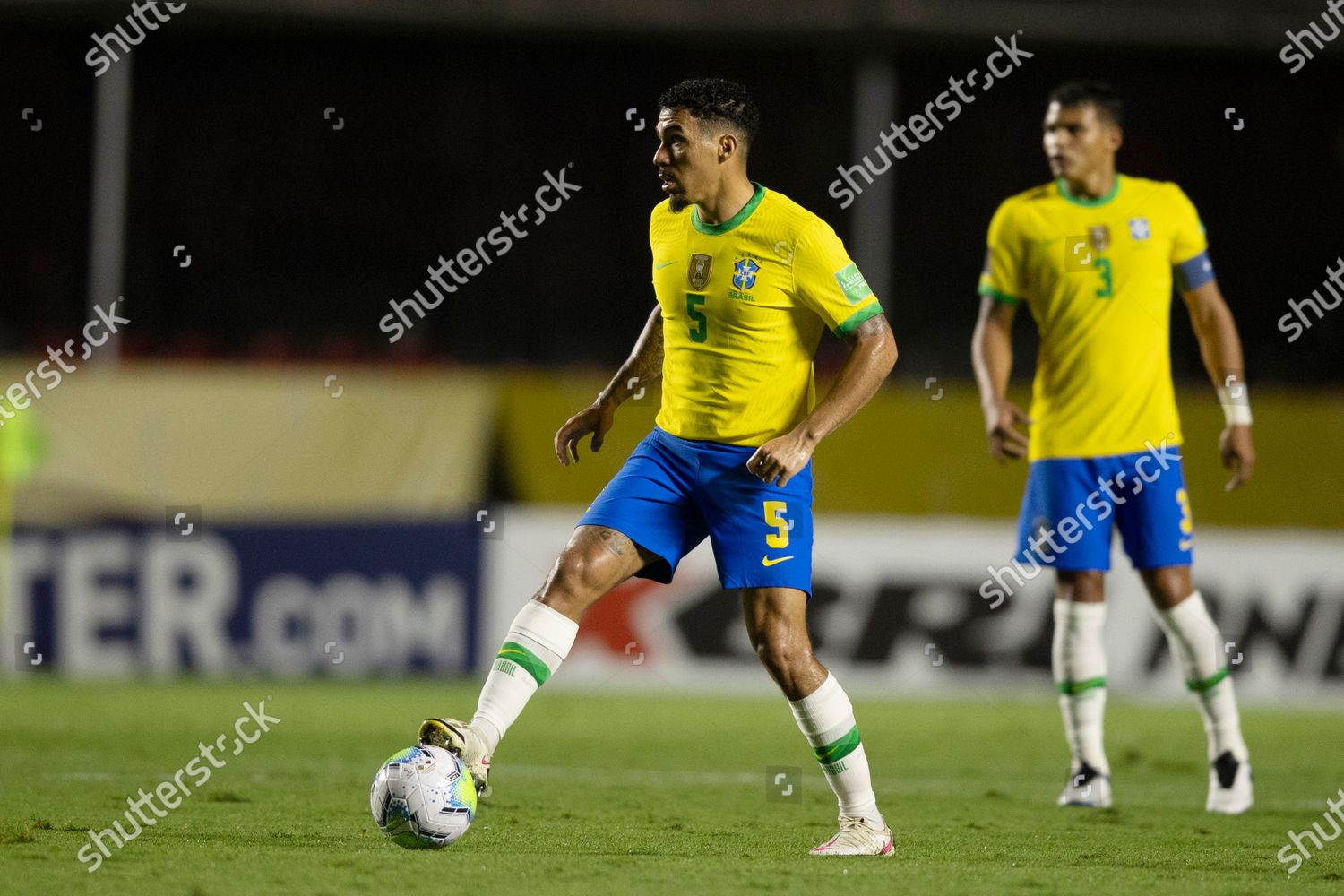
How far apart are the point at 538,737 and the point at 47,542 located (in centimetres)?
378

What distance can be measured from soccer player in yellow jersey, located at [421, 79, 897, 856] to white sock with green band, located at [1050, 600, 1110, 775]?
62.2 inches

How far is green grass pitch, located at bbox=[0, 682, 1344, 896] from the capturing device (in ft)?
13.9

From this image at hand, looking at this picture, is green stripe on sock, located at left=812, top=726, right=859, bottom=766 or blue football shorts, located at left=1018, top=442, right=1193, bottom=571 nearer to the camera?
green stripe on sock, located at left=812, top=726, right=859, bottom=766

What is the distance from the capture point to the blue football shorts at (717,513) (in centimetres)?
464

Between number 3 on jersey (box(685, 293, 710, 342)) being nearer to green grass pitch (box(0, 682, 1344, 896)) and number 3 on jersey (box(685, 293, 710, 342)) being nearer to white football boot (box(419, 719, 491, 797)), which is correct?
white football boot (box(419, 719, 491, 797))

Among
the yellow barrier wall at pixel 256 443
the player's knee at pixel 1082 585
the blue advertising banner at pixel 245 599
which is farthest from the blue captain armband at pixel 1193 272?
the yellow barrier wall at pixel 256 443

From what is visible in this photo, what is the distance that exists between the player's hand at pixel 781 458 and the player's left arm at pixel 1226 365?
226cm

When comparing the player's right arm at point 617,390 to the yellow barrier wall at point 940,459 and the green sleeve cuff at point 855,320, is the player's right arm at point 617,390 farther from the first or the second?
the yellow barrier wall at point 940,459

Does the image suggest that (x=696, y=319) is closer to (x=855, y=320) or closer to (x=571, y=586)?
(x=855, y=320)

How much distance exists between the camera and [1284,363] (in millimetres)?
16172

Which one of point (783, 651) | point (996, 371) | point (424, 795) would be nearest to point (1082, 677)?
point (996, 371)

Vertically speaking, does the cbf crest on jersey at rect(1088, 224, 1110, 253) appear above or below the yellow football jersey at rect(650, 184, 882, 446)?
above

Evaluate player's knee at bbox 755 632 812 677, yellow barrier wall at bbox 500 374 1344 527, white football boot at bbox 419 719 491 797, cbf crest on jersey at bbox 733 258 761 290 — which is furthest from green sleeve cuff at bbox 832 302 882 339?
yellow barrier wall at bbox 500 374 1344 527

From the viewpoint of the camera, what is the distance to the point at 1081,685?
20.0 feet
